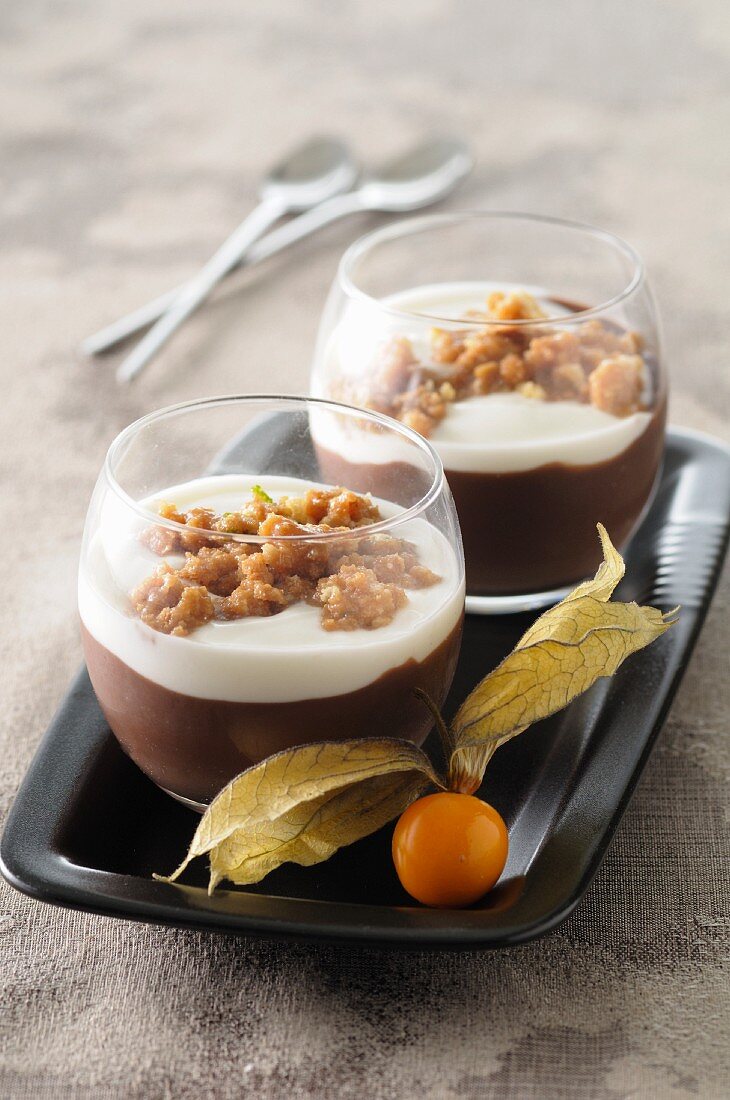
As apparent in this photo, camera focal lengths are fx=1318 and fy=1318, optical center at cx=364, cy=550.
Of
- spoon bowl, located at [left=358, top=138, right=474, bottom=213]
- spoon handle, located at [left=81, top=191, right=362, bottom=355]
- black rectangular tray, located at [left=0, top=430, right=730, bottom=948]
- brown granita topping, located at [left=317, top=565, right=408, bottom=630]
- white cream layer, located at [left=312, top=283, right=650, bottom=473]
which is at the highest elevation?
brown granita topping, located at [left=317, top=565, right=408, bottom=630]

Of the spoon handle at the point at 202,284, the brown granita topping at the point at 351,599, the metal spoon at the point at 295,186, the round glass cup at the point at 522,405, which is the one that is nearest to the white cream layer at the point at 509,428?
the round glass cup at the point at 522,405

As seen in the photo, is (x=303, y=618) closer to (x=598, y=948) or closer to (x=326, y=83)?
(x=598, y=948)

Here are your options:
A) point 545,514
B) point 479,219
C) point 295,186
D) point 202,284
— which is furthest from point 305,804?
point 295,186

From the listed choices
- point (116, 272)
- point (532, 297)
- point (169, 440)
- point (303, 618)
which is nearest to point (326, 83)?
point (116, 272)

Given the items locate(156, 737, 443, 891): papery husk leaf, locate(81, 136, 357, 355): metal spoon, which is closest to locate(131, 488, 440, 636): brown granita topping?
locate(156, 737, 443, 891): papery husk leaf

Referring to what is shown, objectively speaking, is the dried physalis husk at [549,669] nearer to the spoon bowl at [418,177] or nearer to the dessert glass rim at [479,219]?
the dessert glass rim at [479,219]

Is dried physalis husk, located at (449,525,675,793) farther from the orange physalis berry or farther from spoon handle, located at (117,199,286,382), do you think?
spoon handle, located at (117,199,286,382)
